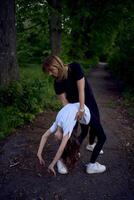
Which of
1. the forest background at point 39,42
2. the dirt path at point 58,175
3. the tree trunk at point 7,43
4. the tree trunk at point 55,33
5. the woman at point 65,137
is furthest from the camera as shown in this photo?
the tree trunk at point 55,33

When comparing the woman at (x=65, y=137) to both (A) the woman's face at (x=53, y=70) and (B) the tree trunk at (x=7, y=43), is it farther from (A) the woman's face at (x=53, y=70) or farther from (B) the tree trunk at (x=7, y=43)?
(B) the tree trunk at (x=7, y=43)

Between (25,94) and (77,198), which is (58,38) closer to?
(25,94)

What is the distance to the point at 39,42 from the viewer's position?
24.8 metres

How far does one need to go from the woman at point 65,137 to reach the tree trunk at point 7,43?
4.55 metres

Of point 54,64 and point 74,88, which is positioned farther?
point 74,88

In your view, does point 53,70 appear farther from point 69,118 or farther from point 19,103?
point 19,103

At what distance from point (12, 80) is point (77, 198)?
5.61m

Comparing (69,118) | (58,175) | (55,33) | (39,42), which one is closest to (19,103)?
(58,175)

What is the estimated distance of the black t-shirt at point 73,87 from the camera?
593 cm

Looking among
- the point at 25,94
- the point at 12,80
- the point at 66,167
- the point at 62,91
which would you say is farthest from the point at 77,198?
the point at 12,80

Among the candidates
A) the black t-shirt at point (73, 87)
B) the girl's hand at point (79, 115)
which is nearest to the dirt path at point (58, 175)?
the girl's hand at point (79, 115)

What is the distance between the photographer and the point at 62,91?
609 cm

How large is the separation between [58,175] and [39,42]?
1933 centimetres

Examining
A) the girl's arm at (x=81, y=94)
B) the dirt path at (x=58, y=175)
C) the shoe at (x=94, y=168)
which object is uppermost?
the girl's arm at (x=81, y=94)
